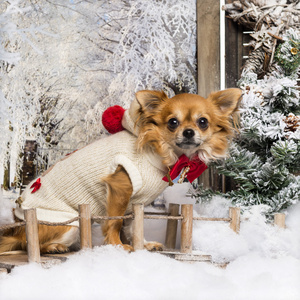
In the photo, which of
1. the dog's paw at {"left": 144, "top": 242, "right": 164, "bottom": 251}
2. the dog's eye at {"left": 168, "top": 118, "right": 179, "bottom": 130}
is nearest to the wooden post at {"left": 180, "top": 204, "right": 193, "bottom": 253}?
the dog's paw at {"left": 144, "top": 242, "right": 164, "bottom": 251}

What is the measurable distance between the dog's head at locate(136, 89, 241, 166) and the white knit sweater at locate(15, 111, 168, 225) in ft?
0.16

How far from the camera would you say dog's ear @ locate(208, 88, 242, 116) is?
138cm

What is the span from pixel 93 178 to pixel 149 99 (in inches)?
12.8

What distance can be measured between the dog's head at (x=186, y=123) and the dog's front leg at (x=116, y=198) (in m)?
0.12

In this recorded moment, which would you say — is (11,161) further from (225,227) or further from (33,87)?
(225,227)

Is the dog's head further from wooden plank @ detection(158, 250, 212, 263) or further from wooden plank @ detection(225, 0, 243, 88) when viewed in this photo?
wooden plank @ detection(225, 0, 243, 88)

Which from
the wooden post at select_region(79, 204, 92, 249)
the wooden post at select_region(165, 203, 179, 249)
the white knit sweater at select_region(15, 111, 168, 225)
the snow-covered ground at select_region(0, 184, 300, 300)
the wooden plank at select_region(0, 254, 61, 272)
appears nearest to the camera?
the snow-covered ground at select_region(0, 184, 300, 300)

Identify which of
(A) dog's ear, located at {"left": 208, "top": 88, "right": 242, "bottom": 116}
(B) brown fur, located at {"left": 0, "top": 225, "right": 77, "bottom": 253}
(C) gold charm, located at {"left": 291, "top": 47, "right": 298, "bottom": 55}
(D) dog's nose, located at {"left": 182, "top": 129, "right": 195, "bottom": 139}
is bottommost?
(B) brown fur, located at {"left": 0, "top": 225, "right": 77, "bottom": 253}

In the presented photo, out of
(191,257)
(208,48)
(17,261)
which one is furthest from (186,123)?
(208,48)

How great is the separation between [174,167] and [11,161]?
98 centimetres

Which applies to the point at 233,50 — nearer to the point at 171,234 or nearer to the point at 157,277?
the point at 171,234

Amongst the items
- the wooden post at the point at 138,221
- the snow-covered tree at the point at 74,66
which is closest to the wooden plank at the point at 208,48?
the snow-covered tree at the point at 74,66

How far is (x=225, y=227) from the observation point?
1.39 metres

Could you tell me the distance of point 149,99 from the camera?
1355 mm
